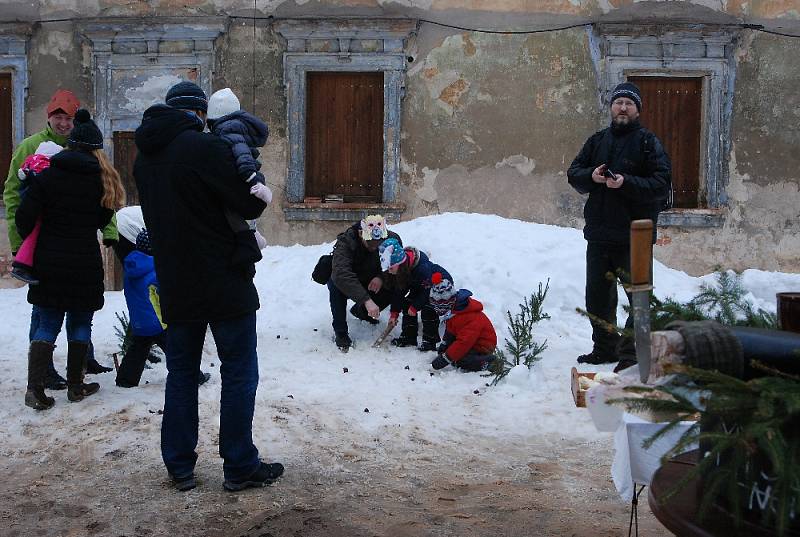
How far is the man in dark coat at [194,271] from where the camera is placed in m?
3.91

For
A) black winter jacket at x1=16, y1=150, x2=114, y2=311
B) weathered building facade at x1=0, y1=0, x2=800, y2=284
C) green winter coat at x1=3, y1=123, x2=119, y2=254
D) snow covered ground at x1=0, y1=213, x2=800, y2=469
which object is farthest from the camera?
weathered building facade at x1=0, y1=0, x2=800, y2=284

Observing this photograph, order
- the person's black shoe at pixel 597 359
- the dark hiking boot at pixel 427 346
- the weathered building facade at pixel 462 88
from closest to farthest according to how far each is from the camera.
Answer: the person's black shoe at pixel 597 359 → the dark hiking boot at pixel 427 346 → the weathered building facade at pixel 462 88

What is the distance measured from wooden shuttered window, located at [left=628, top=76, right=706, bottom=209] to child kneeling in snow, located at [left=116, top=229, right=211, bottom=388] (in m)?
8.19

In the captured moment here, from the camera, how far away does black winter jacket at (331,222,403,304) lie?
738 centimetres

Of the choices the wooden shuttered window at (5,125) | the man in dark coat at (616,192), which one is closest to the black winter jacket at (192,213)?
the man in dark coat at (616,192)

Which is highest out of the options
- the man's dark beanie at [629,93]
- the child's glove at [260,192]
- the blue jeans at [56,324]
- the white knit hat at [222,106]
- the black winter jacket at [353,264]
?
the man's dark beanie at [629,93]

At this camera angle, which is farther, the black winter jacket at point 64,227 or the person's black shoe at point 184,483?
the black winter jacket at point 64,227

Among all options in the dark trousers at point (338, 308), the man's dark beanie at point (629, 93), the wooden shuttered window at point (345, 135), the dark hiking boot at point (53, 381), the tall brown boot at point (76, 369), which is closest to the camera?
the tall brown boot at point (76, 369)

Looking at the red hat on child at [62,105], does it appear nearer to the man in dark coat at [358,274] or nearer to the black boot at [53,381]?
the black boot at [53,381]

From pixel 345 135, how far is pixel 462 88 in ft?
5.62

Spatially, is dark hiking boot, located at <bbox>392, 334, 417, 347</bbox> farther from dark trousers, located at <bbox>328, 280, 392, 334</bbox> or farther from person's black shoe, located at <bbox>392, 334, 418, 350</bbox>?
dark trousers, located at <bbox>328, 280, 392, 334</bbox>

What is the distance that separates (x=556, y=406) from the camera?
5734mm

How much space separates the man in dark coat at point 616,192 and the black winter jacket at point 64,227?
129 inches

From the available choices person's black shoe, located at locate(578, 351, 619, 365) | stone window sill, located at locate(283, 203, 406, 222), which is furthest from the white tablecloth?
stone window sill, located at locate(283, 203, 406, 222)
